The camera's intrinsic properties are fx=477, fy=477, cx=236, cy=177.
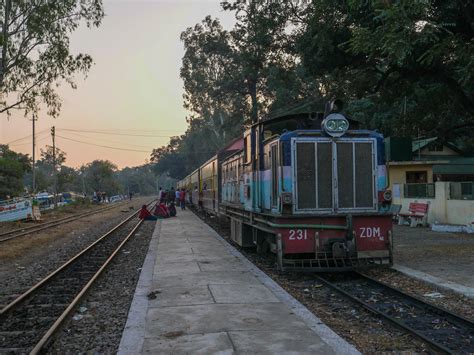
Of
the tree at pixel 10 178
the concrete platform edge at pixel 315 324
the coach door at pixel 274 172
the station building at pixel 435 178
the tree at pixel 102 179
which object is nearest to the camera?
the concrete platform edge at pixel 315 324

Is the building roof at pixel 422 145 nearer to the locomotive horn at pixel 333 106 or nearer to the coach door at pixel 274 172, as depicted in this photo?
the locomotive horn at pixel 333 106

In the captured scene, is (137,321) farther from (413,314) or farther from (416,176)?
(416,176)

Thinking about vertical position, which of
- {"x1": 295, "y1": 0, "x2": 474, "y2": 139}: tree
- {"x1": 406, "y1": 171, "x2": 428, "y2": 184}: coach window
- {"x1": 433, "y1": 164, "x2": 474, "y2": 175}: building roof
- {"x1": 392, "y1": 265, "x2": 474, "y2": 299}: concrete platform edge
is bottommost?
{"x1": 392, "y1": 265, "x2": 474, "y2": 299}: concrete platform edge

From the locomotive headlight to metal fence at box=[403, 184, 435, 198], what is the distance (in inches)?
488

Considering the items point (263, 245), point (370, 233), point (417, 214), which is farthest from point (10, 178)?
point (370, 233)

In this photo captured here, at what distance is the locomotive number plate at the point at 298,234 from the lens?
9.09 meters

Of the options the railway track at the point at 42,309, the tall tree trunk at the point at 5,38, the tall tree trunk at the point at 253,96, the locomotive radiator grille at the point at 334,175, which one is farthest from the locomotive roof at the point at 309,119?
the tall tree trunk at the point at 253,96

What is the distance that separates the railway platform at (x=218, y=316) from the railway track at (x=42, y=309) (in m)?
1.02

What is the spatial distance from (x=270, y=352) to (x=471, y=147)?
33330mm

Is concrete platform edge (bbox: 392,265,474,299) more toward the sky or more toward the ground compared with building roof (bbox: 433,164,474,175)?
more toward the ground

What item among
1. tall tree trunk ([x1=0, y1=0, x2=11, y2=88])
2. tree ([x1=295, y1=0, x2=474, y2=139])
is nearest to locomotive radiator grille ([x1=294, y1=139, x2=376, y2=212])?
tree ([x1=295, y1=0, x2=474, y2=139])

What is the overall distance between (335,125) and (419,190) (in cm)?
1361

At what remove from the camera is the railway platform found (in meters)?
5.17

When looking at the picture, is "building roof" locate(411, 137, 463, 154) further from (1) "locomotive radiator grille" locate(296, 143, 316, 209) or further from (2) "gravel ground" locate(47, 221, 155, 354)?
(2) "gravel ground" locate(47, 221, 155, 354)
